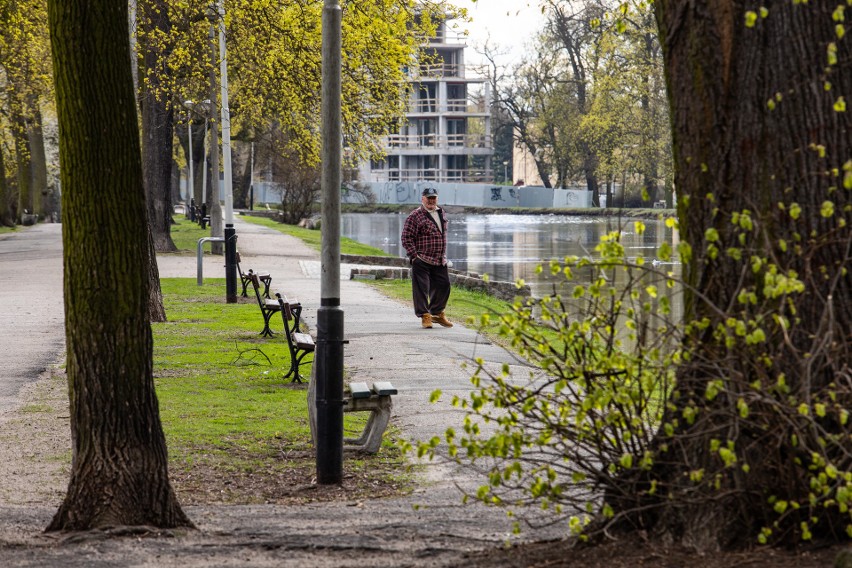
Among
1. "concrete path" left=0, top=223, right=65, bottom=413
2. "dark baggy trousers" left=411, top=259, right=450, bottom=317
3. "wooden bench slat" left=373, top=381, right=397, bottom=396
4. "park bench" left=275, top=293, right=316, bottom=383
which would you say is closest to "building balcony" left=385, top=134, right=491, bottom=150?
"concrete path" left=0, top=223, right=65, bottom=413

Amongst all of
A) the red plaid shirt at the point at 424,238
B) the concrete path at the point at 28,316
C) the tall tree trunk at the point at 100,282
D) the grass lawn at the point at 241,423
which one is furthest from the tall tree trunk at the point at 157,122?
the tall tree trunk at the point at 100,282

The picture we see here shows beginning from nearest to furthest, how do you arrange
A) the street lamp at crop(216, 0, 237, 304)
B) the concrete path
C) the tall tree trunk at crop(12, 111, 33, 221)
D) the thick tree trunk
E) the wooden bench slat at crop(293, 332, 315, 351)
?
the thick tree trunk
the wooden bench slat at crop(293, 332, 315, 351)
the concrete path
the street lamp at crop(216, 0, 237, 304)
the tall tree trunk at crop(12, 111, 33, 221)

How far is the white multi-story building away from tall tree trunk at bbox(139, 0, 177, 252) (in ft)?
245

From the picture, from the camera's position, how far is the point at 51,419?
10727 millimetres

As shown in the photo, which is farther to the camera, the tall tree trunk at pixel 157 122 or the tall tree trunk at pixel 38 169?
the tall tree trunk at pixel 38 169

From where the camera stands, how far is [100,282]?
658cm

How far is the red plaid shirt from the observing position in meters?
16.3

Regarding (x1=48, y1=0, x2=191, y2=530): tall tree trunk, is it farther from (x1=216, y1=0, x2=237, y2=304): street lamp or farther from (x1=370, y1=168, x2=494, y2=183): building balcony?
(x1=370, y1=168, x2=494, y2=183): building balcony

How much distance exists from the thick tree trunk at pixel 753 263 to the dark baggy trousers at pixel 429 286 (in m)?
11.2

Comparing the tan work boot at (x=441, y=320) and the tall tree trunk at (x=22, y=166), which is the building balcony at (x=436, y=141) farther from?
the tan work boot at (x=441, y=320)

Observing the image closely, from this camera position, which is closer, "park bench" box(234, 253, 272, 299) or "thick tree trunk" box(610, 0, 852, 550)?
"thick tree trunk" box(610, 0, 852, 550)

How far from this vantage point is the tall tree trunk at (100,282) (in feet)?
21.6

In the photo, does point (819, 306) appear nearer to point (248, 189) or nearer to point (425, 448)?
point (425, 448)

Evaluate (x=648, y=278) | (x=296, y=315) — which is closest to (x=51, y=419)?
(x=296, y=315)
